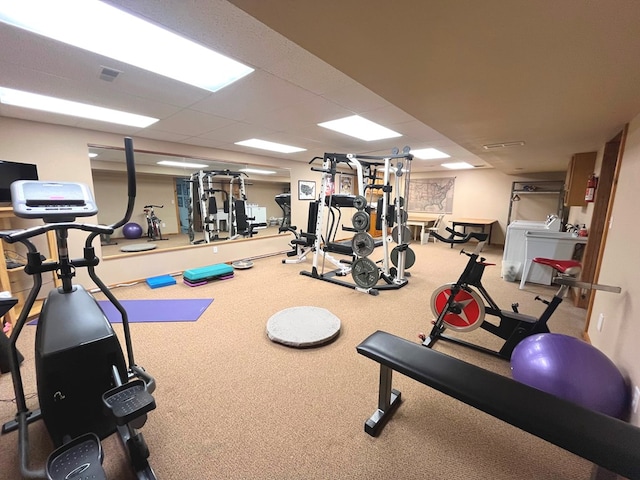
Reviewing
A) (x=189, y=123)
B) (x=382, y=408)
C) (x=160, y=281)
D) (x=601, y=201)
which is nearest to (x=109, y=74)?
(x=189, y=123)

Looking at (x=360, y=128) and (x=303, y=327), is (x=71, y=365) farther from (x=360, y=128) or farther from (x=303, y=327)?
(x=360, y=128)

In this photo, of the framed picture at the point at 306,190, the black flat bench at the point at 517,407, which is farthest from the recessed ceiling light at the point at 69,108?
the framed picture at the point at 306,190

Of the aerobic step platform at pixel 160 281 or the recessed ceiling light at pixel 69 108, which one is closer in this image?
the recessed ceiling light at pixel 69 108

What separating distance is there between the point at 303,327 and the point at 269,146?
3.48m

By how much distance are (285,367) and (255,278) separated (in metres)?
2.51

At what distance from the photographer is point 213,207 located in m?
5.68

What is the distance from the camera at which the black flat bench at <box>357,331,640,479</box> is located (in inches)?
38.5

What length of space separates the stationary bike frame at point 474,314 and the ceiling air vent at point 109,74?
2.89 meters

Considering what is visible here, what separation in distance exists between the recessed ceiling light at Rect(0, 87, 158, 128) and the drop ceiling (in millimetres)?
246

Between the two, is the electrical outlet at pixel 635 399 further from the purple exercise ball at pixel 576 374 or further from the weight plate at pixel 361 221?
the weight plate at pixel 361 221

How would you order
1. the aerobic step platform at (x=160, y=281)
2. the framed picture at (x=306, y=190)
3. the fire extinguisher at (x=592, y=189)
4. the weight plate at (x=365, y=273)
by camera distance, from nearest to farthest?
the fire extinguisher at (x=592, y=189), the weight plate at (x=365, y=273), the aerobic step platform at (x=160, y=281), the framed picture at (x=306, y=190)

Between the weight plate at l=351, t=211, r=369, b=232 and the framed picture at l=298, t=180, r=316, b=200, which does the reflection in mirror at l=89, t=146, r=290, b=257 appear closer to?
the framed picture at l=298, t=180, r=316, b=200

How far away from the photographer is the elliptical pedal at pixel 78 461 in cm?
110

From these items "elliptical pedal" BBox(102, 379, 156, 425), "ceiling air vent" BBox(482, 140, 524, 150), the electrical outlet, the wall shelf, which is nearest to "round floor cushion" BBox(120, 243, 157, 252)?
"elliptical pedal" BBox(102, 379, 156, 425)
